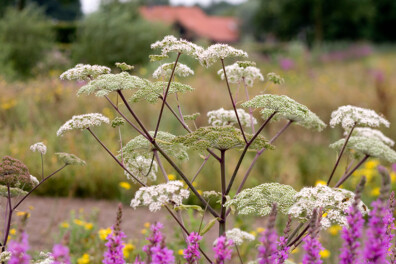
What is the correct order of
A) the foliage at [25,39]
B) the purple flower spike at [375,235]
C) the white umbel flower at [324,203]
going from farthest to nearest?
the foliage at [25,39] < the white umbel flower at [324,203] < the purple flower spike at [375,235]

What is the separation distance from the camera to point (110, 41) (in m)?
17.2

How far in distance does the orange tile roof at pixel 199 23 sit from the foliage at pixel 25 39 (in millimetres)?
28504

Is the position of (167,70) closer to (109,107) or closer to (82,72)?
(82,72)

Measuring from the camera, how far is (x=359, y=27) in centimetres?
4050

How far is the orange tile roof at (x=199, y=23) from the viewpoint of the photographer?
162 feet

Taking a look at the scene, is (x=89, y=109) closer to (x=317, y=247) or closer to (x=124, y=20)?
(x=317, y=247)

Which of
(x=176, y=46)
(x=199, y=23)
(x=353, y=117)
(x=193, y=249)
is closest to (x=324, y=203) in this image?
(x=193, y=249)

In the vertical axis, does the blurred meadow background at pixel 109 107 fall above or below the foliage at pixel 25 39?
below

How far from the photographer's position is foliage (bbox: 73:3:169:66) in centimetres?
1684

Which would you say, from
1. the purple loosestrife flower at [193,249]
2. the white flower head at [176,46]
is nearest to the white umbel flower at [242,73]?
the white flower head at [176,46]

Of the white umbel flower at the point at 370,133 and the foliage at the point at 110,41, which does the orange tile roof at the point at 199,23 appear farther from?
the white umbel flower at the point at 370,133

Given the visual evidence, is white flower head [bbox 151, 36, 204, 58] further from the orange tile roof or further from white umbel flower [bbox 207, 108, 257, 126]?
the orange tile roof

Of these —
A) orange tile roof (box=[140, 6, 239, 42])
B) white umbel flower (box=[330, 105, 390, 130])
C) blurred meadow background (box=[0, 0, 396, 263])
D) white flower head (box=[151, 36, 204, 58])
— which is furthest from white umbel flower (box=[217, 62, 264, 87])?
orange tile roof (box=[140, 6, 239, 42])

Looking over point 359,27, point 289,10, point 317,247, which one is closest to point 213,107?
point 317,247
